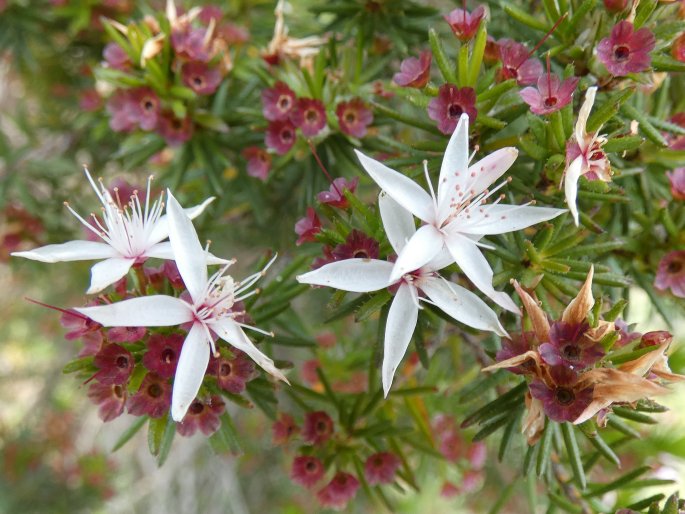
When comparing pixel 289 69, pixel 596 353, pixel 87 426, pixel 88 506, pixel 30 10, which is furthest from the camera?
pixel 87 426

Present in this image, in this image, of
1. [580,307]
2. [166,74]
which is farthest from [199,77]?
[580,307]

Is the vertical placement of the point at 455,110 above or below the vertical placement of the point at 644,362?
above

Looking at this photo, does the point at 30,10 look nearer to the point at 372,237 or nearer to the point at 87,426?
the point at 372,237

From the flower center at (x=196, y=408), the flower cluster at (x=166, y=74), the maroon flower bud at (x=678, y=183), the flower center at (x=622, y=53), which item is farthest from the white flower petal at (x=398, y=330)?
the flower cluster at (x=166, y=74)

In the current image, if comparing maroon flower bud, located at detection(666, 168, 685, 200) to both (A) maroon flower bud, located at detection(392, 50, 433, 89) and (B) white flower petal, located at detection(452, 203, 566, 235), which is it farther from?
(A) maroon flower bud, located at detection(392, 50, 433, 89)

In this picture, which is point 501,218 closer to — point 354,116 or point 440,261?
point 440,261

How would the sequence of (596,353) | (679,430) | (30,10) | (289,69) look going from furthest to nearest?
1. (30,10)
2. (679,430)
3. (289,69)
4. (596,353)

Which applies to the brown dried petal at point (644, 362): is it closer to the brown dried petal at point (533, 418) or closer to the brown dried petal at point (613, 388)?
the brown dried petal at point (613, 388)

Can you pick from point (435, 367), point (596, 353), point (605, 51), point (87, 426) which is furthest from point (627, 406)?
point (87, 426)
